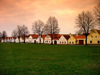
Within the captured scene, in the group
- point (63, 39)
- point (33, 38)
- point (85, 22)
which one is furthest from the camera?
point (33, 38)

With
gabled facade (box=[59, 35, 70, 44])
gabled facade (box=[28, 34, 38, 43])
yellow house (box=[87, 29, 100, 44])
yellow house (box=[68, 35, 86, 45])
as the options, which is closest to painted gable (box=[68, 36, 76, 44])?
yellow house (box=[68, 35, 86, 45])

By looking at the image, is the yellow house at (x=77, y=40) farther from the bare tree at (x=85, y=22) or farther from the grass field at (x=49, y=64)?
the grass field at (x=49, y=64)

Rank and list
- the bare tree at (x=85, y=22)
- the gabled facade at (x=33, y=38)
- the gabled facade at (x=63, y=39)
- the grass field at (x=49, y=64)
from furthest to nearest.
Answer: the gabled facade at (x=33, y=38) < the gabled facade at (x=63, y=39) < the bare tree at (x=85, y=22) < the grass field at (x=49, y=64)

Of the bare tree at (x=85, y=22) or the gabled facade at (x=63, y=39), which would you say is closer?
the bare tree at (x=85, y=22)

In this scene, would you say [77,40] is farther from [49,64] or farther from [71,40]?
[49,64]

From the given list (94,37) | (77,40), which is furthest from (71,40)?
(94,37)

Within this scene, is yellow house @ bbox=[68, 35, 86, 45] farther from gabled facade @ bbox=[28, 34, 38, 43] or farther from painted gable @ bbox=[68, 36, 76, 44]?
gabled facade @ bbox=[28, 34, 38, 43]

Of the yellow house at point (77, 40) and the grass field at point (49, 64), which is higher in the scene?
the yellow house at point (77, 40)

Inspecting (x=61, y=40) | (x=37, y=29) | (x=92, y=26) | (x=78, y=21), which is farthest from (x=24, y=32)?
(x=92, y=26)

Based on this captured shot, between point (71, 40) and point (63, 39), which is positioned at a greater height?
point (63, 39)

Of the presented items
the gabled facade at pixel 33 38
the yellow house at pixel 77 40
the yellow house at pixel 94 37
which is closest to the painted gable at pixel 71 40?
the yellow house at pixel 77 40

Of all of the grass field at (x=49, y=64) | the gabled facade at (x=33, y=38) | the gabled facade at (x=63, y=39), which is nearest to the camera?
the grass field at (x=49, y=64)

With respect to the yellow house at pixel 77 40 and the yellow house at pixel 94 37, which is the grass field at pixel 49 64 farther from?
the yellow house at pixel 77 40

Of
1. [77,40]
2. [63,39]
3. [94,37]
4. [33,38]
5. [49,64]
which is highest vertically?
[33,38]
